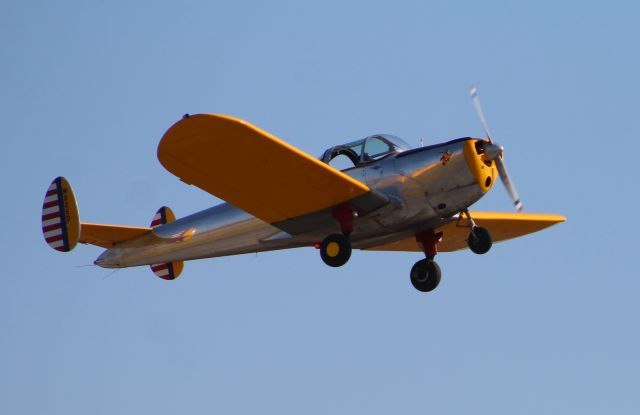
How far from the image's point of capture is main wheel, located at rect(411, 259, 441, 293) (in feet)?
65.6

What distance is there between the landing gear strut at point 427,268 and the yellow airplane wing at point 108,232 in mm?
4715

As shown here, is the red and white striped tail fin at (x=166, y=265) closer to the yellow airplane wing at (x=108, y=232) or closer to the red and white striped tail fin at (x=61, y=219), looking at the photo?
the yellow airplane wing at (x=108, y=232)

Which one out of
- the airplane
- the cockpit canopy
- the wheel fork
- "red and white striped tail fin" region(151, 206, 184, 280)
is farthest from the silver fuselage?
"red and white striped tail fin" region(151, 206, 184, 280)

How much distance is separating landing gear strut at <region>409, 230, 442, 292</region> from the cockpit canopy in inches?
68.1

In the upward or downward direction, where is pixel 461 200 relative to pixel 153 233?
downward

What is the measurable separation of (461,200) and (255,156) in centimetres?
329

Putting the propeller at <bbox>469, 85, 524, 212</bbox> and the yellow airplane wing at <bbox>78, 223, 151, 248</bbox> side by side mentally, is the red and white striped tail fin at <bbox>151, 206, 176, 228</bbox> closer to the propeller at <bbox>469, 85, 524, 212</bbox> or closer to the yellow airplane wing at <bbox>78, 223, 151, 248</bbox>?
the yellow airplane wing at <bbox>78, 223, 151, 248</bbox>

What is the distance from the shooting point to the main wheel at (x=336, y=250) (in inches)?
734

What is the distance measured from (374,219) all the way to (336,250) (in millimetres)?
777

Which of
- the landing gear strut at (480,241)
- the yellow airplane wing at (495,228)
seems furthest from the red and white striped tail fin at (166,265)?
the landing gear strut at (480,241)

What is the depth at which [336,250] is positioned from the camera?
61.4 ft

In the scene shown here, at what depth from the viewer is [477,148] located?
726 inches

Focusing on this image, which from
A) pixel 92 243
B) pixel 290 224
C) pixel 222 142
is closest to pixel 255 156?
pixel 222 142

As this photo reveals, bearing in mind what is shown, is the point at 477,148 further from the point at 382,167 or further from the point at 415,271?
the point at 415,271
